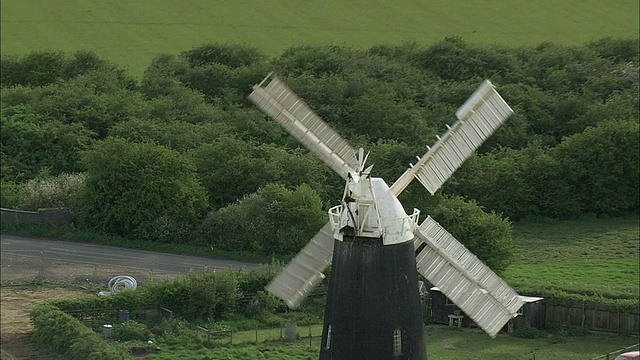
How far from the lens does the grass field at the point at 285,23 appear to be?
105750 millimetres

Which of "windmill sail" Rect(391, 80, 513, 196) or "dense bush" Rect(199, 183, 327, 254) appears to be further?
"dense bush" Rect(199, 183, 327, 254)

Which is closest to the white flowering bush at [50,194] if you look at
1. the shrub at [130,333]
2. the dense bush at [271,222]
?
the dense bush at [271,222]

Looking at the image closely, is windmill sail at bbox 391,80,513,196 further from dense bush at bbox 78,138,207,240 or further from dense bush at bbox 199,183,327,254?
dense bush at bbox 78,138,207,240

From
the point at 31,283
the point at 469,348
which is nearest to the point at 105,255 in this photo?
the point at 31,283

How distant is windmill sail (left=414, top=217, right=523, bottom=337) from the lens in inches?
1239

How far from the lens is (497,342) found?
4781 cm

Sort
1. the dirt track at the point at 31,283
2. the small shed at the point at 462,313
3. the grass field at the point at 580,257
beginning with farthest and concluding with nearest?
the grass field at the point at 580,257, the dirt track at the point at 31,283, the small shed at the point at 462,313

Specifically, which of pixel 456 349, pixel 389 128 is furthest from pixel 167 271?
pixel 389 128

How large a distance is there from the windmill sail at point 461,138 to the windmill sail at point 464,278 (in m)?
1.34

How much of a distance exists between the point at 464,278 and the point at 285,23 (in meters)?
79.3

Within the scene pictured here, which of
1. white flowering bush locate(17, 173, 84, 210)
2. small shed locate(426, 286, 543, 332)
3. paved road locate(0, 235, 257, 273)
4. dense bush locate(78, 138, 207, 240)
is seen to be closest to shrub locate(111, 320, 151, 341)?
paved road locate(0, 235, 257, 273)

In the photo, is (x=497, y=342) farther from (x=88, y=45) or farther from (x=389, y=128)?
(x=88, y=45)

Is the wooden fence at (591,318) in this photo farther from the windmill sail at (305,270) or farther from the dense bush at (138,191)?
the dense bush at (138,191)

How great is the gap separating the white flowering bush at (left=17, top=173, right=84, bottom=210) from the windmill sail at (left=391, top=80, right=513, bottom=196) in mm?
37827
